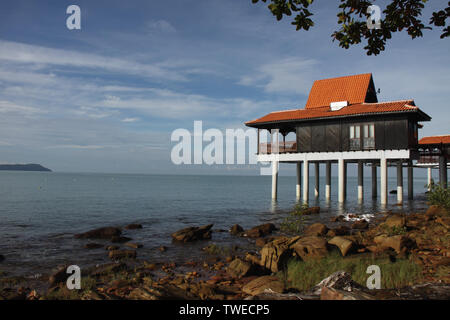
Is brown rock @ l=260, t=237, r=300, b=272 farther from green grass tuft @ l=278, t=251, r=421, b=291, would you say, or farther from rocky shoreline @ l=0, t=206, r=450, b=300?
green grass tuft @ l=278, t=251, r=421, b=291

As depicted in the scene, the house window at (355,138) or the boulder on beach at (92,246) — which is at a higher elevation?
the house window at (355,138)

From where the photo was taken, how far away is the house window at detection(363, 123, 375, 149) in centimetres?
2895

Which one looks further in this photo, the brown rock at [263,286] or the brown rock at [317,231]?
the brown rock at [317,231]

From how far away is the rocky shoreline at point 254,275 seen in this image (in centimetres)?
643

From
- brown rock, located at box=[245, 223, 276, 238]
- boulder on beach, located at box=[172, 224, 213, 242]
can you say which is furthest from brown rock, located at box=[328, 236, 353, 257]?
boulder on beach, located at box=[172, 224, 213, 242]

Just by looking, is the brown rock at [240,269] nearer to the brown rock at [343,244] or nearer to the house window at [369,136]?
the brown rock at [343,244]

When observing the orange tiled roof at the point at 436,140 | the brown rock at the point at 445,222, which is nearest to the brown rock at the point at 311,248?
the brown rock at the point at 445,222

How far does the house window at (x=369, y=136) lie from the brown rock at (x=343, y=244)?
19658mm

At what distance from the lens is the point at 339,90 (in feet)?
114

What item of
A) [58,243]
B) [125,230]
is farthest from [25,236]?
[125,230]

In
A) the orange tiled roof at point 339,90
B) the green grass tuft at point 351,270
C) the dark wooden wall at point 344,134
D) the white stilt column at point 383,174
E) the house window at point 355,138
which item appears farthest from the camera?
the orange tiled roof at point 339,90
